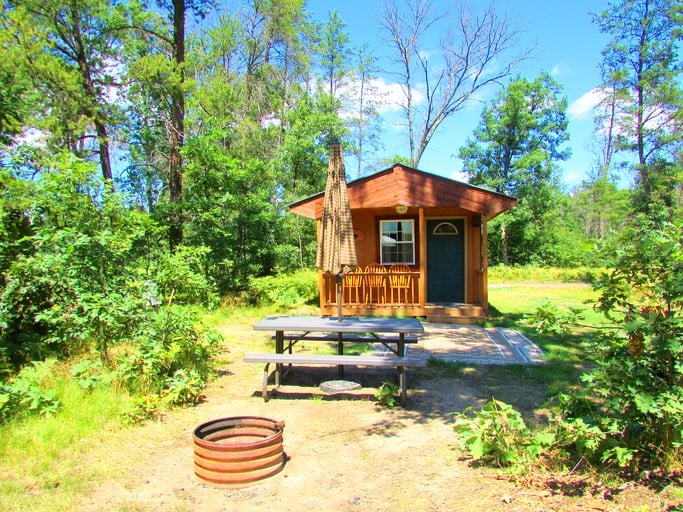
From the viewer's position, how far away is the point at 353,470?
12.0 ft

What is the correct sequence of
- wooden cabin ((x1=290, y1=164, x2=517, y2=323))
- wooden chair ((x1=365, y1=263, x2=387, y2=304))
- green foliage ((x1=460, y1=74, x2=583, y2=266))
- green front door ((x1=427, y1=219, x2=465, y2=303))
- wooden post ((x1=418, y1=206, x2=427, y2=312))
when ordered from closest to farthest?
wooden post ((x1=418, y1=206, x2=427, y2=312)) → wooden cabin ((x1=290, y1=164, x2=517, y2=323)) → wooden chair ((x1=365, y1=263, x2=387, y2=304)) → green front door ((x1=427, y1=219, x2=465, y2=303)) → green foliage ((x1=460, y1=74, x2=583, y2=266))

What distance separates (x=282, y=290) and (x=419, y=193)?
4.57m

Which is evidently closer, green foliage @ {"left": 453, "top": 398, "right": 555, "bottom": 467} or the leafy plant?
green foliage @ {"left": 453, "top": 398, "right": 555, "bottom": 467}

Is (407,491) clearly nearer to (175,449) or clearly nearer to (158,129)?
(175,449)

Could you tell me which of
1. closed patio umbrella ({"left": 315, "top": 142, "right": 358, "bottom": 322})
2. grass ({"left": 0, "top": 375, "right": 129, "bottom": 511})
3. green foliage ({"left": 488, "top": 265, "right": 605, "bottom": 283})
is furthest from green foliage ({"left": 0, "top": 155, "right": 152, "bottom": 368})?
green foliage ({"left": 488, "top": 265, "right": 605, "bottom": 283})

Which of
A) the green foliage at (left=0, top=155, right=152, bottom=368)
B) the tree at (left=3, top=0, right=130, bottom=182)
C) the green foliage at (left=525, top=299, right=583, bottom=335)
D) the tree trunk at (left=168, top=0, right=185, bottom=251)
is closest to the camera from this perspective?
the green foliage at (left=525, top=299, right=583, bottom=335)

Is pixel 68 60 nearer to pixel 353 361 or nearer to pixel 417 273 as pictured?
pixel 417 273

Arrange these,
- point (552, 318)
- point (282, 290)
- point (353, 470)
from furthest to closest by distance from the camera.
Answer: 1. point (282, 290)
2. point (353, 470)
3. point (552, 318)

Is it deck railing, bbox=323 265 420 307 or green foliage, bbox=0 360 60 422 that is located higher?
deck railing, bbox=323 265 420 307

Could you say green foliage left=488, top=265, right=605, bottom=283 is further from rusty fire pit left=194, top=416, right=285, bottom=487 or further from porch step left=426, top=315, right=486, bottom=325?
rusty fire pit left=194, top=416, right=285, bottom=487

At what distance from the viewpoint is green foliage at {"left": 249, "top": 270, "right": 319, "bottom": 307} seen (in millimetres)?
12329

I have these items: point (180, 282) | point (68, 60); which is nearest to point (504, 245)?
point (68, 60)

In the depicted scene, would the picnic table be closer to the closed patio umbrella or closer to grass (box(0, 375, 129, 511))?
the closed patio umbrella

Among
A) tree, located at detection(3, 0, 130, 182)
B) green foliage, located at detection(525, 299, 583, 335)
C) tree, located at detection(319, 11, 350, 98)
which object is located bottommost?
green foliage, located at detection(525, 299, 583, 335)
